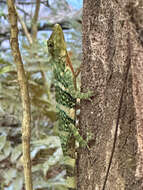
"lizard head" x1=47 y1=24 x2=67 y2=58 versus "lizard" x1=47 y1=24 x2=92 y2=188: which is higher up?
"lizard head" x1=47 y1=24 x2=67 y2=58

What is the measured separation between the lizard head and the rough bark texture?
0.49m

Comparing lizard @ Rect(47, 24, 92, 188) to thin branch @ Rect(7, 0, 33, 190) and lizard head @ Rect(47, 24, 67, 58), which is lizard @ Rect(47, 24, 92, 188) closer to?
lizard head @ Rect(47, 24, 67, 58)

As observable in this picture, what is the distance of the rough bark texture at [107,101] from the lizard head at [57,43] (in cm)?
49

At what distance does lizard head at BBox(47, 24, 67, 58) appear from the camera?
5.98 feet

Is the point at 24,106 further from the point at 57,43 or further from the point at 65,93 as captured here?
the point at 57,43

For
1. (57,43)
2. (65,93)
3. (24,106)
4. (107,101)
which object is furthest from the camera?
(57,43)

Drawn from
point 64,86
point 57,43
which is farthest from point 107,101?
point 57,43

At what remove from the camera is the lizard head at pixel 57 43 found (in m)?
1.82

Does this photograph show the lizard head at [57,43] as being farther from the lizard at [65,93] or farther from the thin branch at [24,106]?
the thin branch at [24,106]

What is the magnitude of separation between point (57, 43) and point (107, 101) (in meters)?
0.81

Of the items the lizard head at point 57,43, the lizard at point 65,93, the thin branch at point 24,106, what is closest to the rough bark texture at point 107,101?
the lizard at point 65,93

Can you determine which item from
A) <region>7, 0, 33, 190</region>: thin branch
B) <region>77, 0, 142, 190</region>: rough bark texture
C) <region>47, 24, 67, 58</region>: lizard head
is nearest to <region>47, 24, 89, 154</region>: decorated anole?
<region>47, 24, 67, 58</region>: lizard head

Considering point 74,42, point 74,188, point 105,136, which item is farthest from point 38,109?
point 105,136

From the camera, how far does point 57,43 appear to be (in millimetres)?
1883
